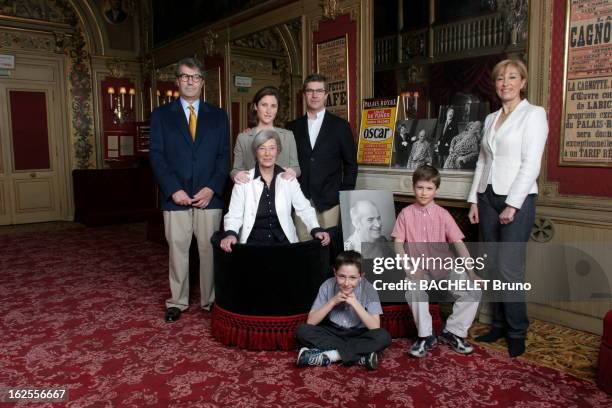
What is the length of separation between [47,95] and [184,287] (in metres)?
6.06

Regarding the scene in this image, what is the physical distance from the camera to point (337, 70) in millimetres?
5109

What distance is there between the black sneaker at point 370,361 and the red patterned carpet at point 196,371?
0.05m

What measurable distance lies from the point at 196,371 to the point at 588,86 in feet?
9.76

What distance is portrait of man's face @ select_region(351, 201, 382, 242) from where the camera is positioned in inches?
145

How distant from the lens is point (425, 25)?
522 cm

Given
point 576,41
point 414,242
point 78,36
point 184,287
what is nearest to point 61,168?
point 78,36

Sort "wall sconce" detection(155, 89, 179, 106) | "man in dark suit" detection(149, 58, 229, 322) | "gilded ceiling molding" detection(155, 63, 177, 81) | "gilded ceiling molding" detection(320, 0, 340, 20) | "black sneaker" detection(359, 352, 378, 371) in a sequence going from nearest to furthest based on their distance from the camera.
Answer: "black sneaker" detection(359, 352, 378, 371)
"man in dark suit" detection(149, 58, 229, 322)
"gilded ceiling molding" detection(320, 0, 340, 20)
"gilded ceiling molding" detection(155, 63, 177, 81)
"wall sconce" detection(155, 89, 179, 106)

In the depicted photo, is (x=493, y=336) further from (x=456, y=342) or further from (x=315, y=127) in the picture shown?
(x=315, y=127)

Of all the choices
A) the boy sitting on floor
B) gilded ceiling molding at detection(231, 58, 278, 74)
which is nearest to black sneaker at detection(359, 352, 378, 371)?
the boy sitting on floor

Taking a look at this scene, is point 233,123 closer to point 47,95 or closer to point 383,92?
point 383,92

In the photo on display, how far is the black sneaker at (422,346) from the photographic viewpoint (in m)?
2.97

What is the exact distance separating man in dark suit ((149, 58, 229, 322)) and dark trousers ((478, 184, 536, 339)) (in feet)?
6.23

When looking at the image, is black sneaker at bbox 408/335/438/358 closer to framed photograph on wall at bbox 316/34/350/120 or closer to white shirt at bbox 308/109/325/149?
white shirt at bbox 308/109/325/149

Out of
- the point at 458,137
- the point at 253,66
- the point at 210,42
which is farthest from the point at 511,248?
the point at 210,42
